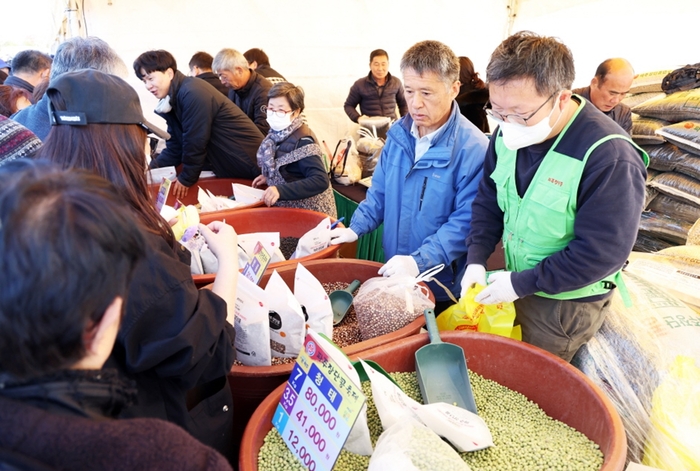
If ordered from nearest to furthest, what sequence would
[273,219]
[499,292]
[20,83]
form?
1. [499,292]
2. [273,219]
3. [20,83]

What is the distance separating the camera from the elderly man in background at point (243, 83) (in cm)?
345

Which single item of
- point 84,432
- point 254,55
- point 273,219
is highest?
point 254,55

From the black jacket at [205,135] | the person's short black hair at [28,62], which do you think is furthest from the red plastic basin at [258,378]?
the person's short black hair at [28,62]

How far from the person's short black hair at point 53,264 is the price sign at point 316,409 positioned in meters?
0.45

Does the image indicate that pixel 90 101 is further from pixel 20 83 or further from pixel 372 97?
pixel 372 97

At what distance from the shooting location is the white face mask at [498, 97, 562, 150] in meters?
1.17

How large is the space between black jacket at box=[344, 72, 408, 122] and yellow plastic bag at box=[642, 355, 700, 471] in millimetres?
3891

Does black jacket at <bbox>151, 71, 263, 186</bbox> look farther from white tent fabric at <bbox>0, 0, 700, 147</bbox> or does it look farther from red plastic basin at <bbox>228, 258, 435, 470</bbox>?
red plastic basin at <bbox>228, 258, 435, 470</bbox>

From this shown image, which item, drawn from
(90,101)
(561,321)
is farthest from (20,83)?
(561,321)

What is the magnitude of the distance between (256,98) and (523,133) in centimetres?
273

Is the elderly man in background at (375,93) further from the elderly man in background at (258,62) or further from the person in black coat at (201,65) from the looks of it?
the person in black coat at (201,65)

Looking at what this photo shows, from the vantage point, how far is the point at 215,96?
2828 millimetres

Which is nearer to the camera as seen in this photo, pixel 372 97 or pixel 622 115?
pixel 622 115

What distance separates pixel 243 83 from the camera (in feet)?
11.7
